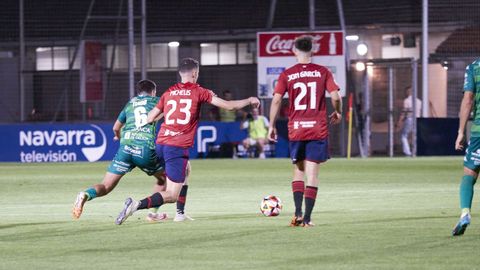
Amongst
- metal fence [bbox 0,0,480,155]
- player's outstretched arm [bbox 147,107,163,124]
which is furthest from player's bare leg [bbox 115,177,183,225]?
metal fence [bbox 0,0,480,155]

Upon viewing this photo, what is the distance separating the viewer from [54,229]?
13.6 meters

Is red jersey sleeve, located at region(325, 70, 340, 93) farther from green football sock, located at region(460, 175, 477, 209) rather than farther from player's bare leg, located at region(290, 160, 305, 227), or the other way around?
green football sock, located at region(460, 175, 477, 209)

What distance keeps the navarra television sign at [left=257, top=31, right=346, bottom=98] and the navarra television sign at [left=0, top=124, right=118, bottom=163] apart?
5.05 m

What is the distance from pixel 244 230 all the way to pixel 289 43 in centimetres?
2347

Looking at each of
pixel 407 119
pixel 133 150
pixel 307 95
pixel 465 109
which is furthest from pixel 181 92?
pixel 407 119

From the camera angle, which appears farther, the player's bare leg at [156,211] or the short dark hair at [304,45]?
the player's bare leg at [156,211]

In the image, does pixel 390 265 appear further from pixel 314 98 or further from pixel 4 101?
pixel 4 101

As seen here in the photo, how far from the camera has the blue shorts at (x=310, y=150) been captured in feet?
44.7

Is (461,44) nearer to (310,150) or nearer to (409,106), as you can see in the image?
(409,106)

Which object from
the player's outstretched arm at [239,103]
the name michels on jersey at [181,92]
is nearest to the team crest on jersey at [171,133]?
the name michels on jersey at [181,92]

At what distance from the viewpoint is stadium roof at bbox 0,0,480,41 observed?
43750 mm

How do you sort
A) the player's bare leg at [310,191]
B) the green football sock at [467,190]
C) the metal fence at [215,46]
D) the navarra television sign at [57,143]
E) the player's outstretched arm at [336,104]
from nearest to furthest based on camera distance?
1. the green football sock at [467,190]
2. the player's outstretched arm at [336,104]
3. the player's bare leg at [310,191]
4. the navarra television sign at [57,143]
5. the metal fence at [215,46]

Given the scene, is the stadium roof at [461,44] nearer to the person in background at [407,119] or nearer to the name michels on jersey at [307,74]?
the person in background at [407,119]

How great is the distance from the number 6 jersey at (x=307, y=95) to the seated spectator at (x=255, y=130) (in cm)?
2216
